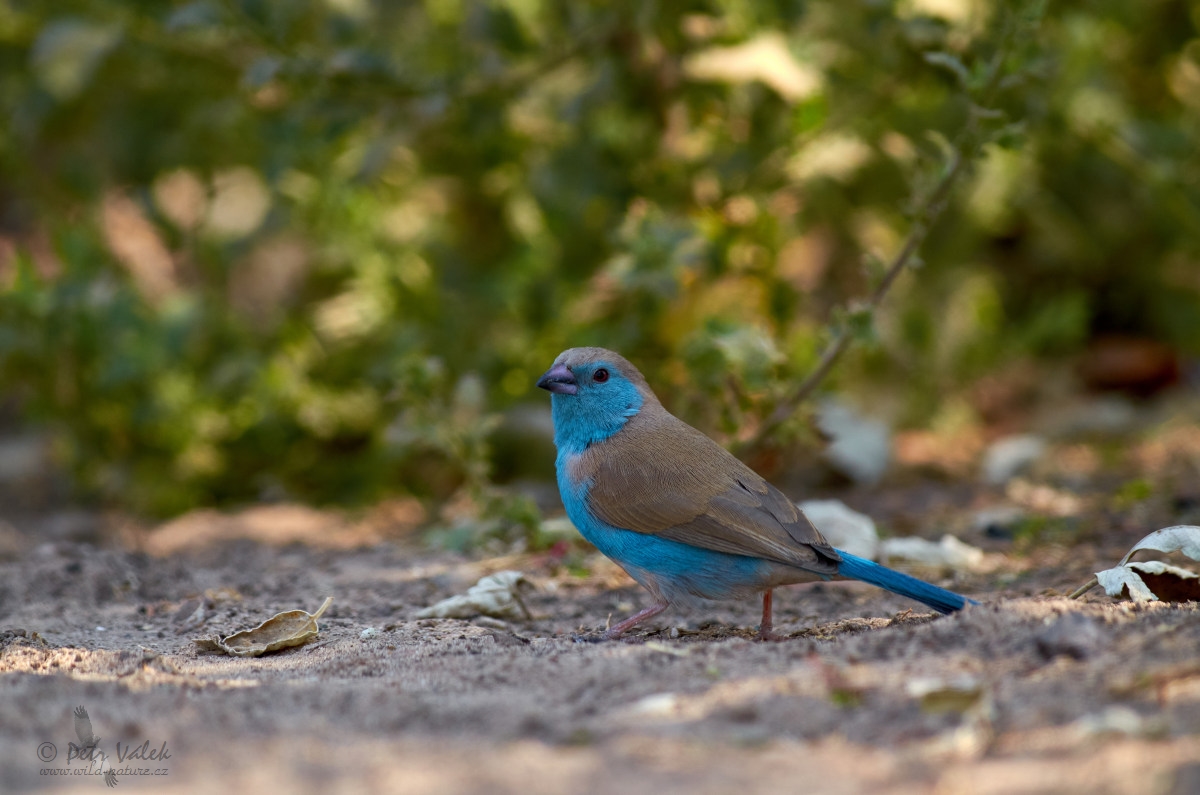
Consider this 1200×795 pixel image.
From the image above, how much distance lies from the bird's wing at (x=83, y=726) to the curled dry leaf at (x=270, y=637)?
97 cm

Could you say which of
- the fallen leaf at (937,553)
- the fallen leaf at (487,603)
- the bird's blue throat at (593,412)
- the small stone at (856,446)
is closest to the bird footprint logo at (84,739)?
the fallen leaf at (487,603)

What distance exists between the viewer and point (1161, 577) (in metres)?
3.37

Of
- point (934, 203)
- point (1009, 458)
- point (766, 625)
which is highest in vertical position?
point (934, 203)

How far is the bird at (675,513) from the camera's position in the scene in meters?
3.51

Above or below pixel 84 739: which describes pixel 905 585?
below

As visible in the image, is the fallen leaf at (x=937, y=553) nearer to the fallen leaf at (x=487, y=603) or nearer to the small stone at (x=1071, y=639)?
the fallen leaf at (x=487, y=603)

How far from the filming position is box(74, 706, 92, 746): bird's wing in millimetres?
2297

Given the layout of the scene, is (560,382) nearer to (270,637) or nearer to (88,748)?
(270,637)

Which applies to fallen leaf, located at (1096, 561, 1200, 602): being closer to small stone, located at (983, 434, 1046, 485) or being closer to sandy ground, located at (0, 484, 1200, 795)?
sandy ground, located at (0, 484, 1200, 795)

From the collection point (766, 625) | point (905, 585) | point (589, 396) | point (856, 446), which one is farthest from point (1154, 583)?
point (856, 446)

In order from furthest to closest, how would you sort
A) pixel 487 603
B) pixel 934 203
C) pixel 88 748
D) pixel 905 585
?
pixel 934 203
pixel 487 603
pixel 905 585
pixel 88 748

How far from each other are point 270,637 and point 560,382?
4.20 feet

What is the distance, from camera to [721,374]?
4703 millimetres

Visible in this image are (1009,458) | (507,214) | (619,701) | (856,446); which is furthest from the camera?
(507,214)
